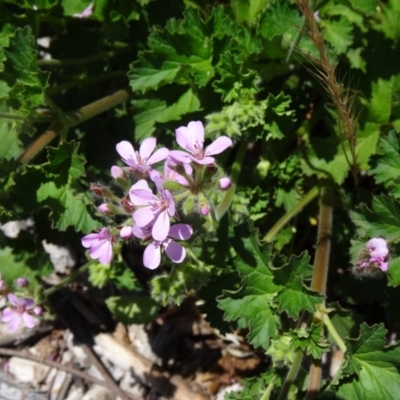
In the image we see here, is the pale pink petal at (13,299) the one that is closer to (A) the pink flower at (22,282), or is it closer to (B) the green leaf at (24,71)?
(A) the pink flower at (22,282)

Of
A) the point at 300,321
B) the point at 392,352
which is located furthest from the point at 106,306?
the point at 392,352

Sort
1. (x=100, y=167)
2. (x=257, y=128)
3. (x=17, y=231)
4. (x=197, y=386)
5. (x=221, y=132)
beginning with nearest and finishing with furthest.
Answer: (x=221, y=132) < (x=257, y=128) < (x=100, y=167) < (x=197, y=386) < (x=17, y=231)

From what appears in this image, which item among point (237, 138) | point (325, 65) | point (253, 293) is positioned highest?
point (325, 65)

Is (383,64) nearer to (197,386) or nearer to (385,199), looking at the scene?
(385,199)

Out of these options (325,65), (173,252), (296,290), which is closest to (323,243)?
(296,290)

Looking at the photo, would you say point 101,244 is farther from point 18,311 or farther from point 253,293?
point 18,311

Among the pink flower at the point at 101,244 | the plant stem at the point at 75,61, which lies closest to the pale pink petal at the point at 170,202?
the pink flower at the point at 101,244
